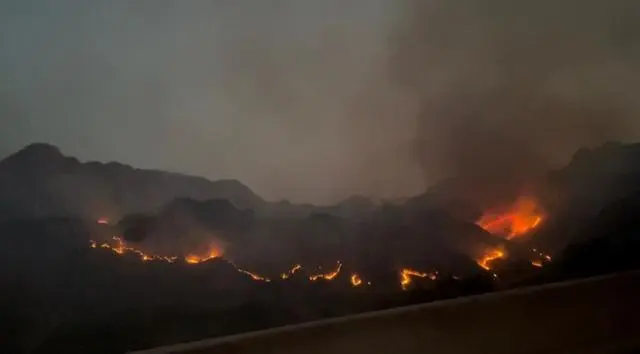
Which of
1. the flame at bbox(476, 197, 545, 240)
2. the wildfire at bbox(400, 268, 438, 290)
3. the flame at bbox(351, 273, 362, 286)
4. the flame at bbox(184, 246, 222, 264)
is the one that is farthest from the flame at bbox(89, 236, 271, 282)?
the flame at bbox(476, 197, 545, 240)

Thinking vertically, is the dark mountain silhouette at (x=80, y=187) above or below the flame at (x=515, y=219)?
below

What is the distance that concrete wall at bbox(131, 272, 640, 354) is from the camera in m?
2.61

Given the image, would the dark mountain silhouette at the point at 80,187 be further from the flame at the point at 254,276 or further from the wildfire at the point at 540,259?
the wildfire at the point at 540,259

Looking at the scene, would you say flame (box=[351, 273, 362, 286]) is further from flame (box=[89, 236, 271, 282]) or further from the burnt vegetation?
flame (box=[89, 236, 271, 282])

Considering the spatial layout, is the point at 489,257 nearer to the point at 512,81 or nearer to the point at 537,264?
the point at 537,264

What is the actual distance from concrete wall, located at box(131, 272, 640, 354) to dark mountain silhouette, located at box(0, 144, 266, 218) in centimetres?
61

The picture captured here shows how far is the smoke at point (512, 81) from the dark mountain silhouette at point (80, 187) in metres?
1.20

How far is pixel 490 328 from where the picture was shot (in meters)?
2.95

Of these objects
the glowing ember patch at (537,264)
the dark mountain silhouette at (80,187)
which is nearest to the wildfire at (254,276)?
the dark mountain silhouette at (80,187)

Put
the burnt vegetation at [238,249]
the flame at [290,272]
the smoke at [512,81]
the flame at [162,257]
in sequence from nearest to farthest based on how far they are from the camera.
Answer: the burnt vegetation at [238,249] < the flame at [162,257] < the flame at [290,272] < the smoke at [512,81]

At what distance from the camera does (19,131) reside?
2.40 metres

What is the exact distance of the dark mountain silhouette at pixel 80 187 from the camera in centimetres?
238

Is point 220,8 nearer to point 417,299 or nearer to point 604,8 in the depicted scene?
point 417,299

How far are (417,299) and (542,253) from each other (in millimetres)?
779
